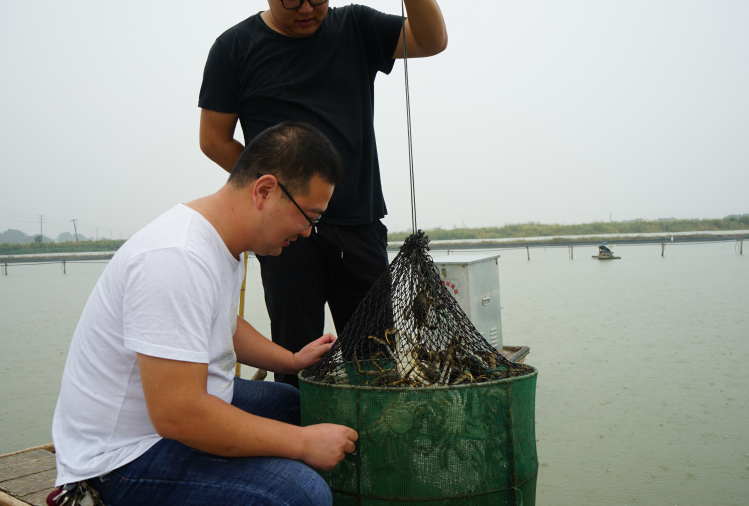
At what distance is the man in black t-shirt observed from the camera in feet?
6.20

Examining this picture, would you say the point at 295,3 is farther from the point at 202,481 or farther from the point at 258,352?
the point at 202,481

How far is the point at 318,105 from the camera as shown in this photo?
6.35 feet

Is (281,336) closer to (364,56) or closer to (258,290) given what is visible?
(364,56)

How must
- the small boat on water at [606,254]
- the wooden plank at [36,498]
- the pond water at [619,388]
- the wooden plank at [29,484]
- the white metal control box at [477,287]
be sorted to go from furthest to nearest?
1. the small boat on water at [606,254]
2. the white metal control box at [477,287]
3. the pond water at [619,388]
4. the wooden plank at [29,484]
5. the wooden plank at [36,498]

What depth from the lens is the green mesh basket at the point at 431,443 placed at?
1.28m

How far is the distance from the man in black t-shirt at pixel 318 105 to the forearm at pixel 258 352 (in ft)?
0.77

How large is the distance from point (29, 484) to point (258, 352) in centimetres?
108

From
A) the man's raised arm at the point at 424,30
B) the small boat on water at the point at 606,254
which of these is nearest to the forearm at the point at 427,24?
the man's raised arm at the point at 424,30

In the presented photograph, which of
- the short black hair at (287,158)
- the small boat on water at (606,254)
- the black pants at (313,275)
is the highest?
the short black hair at (287,158)

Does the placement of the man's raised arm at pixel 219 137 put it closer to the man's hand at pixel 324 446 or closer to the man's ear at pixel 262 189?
the man's ear at pixel 262 189

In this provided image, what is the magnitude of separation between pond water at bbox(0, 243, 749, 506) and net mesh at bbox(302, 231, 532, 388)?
4.95 ft

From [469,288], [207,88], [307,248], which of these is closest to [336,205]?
[307,248]

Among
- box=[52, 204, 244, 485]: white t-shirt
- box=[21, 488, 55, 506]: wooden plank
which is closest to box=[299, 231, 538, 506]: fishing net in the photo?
box=[52, 204, 244, 485]: white t-shirt

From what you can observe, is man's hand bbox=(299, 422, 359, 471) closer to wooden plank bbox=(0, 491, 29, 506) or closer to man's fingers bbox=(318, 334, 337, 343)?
man's fingers bbox=(318, 334, 337, 343)
